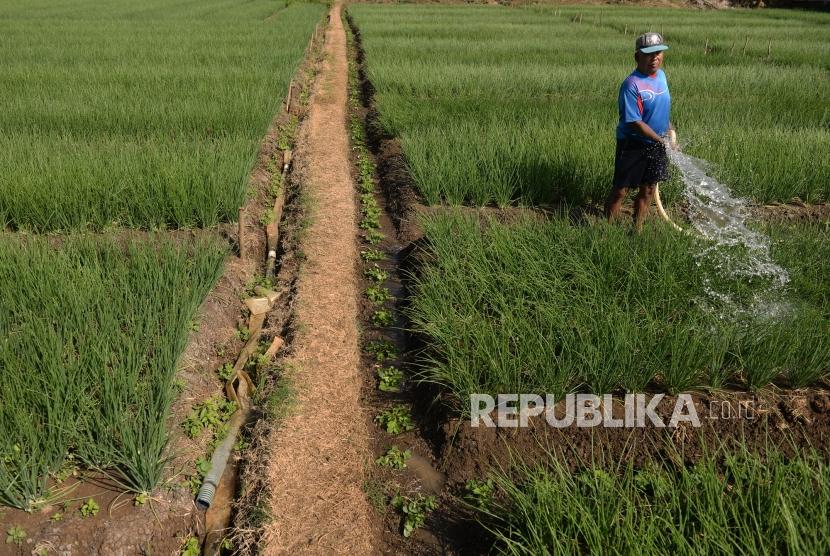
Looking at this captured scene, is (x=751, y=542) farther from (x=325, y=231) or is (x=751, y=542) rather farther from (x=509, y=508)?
(x=325, y=231)

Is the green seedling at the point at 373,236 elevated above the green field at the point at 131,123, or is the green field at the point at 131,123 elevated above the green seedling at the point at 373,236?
the green field at the point at 131,123

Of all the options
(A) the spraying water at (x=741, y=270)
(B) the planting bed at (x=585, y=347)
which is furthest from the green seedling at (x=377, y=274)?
(A) the spraying water at (x=741, y=270)

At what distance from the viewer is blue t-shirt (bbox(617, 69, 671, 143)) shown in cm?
391

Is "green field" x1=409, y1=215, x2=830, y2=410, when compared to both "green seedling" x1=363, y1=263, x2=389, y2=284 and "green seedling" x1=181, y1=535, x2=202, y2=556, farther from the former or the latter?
"green seedling" x1=181, y1=535, x2=202, y2=556

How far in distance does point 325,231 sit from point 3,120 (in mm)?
3957

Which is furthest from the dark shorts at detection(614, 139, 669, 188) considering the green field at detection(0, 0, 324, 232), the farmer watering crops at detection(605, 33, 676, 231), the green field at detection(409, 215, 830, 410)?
the green field at detection(0, 0, 324, 232)

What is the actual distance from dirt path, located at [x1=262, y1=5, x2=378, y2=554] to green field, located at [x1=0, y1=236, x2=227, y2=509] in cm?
54

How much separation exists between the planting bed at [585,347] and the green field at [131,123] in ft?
4.85

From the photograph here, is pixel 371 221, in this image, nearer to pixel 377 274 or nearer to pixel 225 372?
pixel 377 274

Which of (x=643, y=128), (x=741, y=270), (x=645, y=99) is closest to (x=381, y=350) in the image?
(x=741, y=270)

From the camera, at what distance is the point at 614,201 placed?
4.46m

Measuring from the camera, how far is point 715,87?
28.1 ft

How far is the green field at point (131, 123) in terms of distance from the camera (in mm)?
4477

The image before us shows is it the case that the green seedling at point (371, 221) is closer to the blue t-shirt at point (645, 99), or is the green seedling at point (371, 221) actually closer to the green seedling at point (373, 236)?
the green seedling at point (373, 236)
